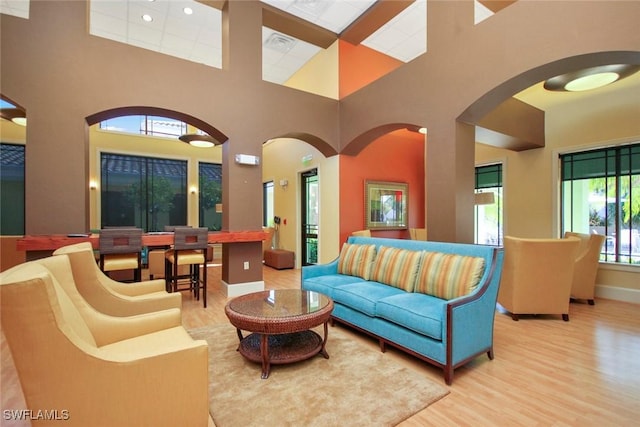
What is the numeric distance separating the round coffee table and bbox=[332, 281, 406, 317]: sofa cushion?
373 mm

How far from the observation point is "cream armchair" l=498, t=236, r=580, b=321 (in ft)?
11.9

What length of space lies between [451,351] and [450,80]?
10.8 feet

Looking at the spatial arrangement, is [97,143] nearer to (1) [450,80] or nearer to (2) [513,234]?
(1) [450,80]

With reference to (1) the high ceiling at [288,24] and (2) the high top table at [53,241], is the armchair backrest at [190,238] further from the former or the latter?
(1) the high ceiling at [288,24]

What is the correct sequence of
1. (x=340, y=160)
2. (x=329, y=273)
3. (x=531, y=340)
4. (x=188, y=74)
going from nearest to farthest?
1. (x=531, y=340)
2. (x=329, y=273)
3. (x=188, y=74)
4. (x=340, y=160)

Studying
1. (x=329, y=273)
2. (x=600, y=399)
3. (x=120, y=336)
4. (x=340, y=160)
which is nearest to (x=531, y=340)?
(x=600, y=399)

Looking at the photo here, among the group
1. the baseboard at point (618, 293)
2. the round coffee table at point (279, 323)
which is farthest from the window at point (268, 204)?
the baseboard at point (618, 293)

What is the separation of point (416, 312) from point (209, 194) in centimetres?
860

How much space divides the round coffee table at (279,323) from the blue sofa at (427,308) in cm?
48

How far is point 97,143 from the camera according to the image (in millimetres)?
8148

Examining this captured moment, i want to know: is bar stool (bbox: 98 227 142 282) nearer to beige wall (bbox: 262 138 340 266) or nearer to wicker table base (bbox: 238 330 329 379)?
wicker table base (bbox: 238 330 329 379)

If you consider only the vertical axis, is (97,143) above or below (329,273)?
above

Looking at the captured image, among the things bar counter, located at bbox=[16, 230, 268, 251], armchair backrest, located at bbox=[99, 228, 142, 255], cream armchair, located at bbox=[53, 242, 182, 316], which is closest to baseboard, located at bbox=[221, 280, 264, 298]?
bar counter, located at bbox=[16, 230, 268, 251]

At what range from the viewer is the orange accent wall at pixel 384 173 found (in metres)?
5.99
